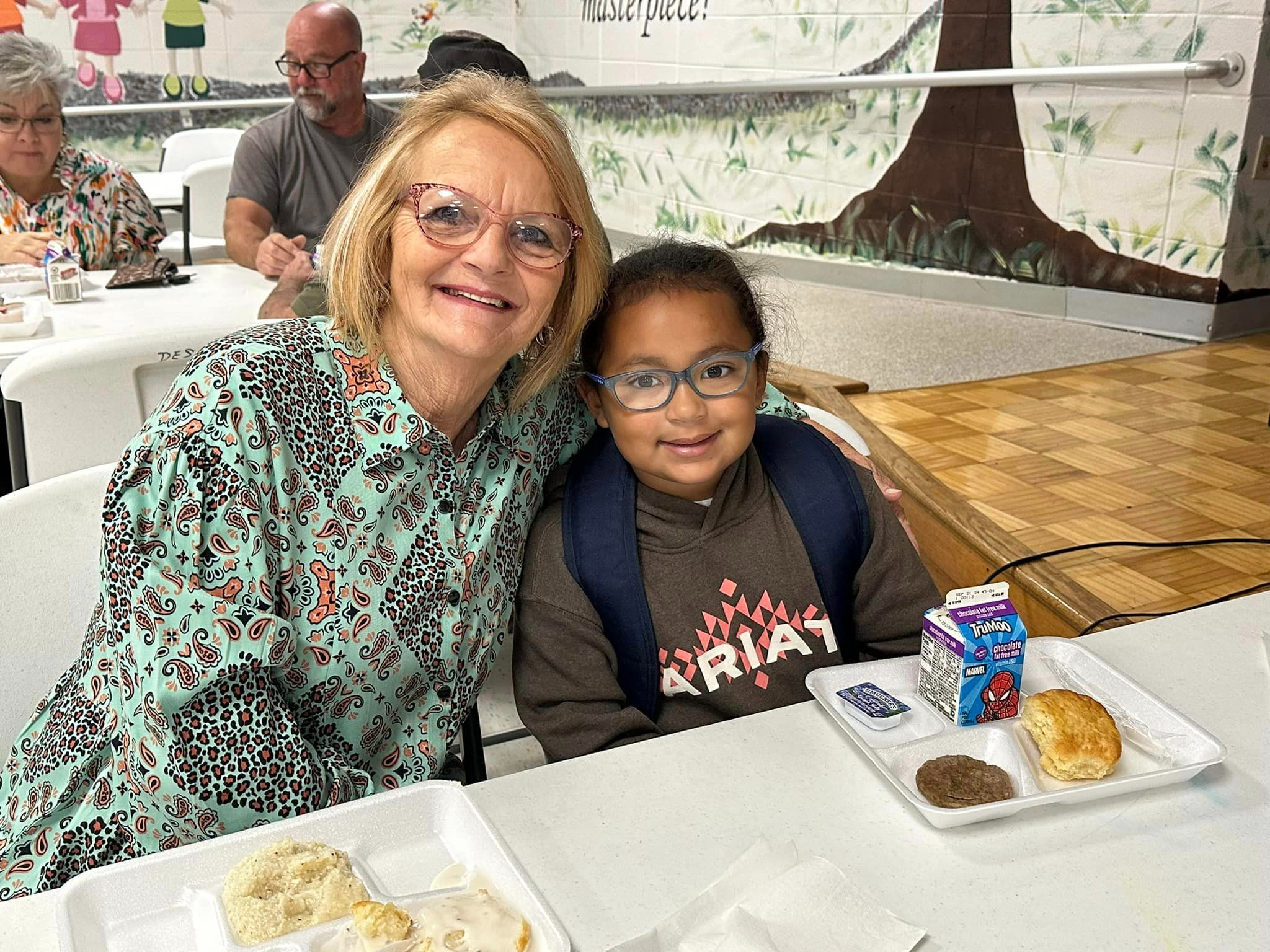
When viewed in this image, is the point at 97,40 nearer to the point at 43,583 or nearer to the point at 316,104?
the point at 316,104

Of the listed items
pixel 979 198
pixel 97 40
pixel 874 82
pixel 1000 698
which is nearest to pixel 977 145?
pixel 979 198

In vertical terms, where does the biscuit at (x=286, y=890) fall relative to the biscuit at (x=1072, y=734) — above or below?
below

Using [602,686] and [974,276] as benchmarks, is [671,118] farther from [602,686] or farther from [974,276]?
[602,686]

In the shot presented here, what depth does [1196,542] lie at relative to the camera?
284 cm

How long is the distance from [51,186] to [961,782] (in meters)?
3.47

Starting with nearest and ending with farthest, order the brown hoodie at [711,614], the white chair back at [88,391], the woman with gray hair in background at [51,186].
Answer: the brown hoodie at [711,614] → the white chair back at [88,391] → the woman with gray hair in background at [51,186]

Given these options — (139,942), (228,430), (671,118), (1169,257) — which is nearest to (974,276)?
(1169,257)

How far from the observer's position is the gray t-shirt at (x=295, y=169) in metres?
3.83

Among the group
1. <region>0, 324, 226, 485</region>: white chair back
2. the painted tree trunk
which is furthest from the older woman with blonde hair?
the painted tree trunk

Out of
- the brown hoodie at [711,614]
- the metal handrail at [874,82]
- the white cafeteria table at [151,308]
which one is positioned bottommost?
the brown hoodie at [711,614]

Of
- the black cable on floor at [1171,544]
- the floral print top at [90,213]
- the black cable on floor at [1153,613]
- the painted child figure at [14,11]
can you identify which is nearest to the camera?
the black cable on floor at [1153,613]

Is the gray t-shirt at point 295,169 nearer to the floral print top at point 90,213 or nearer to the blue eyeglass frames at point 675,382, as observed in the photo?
the floral print top at point 90,213

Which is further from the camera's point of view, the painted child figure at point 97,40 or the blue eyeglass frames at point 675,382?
the painted child figure at point 97,40
